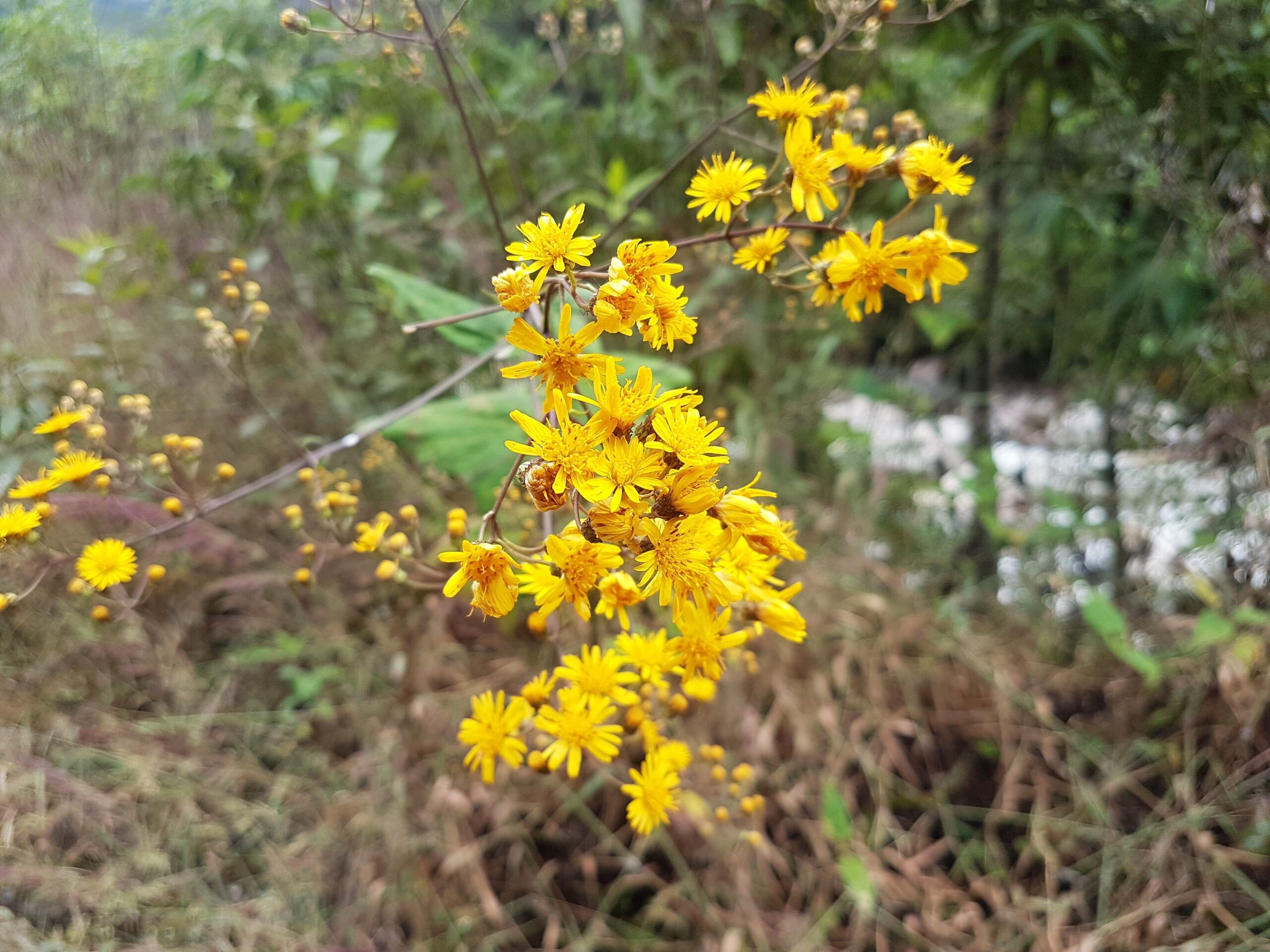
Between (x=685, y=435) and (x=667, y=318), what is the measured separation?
14 centimetres

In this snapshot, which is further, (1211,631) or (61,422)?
(1211,631)

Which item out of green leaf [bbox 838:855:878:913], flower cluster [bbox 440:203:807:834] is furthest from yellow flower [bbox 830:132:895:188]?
green leaf [bbox 838:855:878:913]

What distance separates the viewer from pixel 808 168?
0.93 m

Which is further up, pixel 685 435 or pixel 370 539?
pixel 685 435

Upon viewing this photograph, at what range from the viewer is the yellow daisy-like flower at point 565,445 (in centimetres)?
73

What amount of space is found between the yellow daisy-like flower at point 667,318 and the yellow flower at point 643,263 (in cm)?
1

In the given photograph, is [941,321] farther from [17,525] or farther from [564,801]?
[17,525]

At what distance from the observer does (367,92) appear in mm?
1848

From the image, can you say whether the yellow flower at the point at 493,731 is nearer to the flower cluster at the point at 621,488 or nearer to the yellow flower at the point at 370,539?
the flower cluster at the point at 621,488

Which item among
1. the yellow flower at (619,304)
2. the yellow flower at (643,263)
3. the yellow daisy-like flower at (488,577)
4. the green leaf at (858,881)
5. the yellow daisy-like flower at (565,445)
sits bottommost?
the green leaf at (858,881)

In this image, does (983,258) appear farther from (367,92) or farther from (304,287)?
(304,287)

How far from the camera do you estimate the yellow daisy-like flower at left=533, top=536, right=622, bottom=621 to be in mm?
739

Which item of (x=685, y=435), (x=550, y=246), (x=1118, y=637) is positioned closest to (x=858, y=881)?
(x=1118, y=637)

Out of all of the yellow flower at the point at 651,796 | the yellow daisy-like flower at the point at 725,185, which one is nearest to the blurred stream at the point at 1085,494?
the yellow daisy-like flower at the point at 725,185
